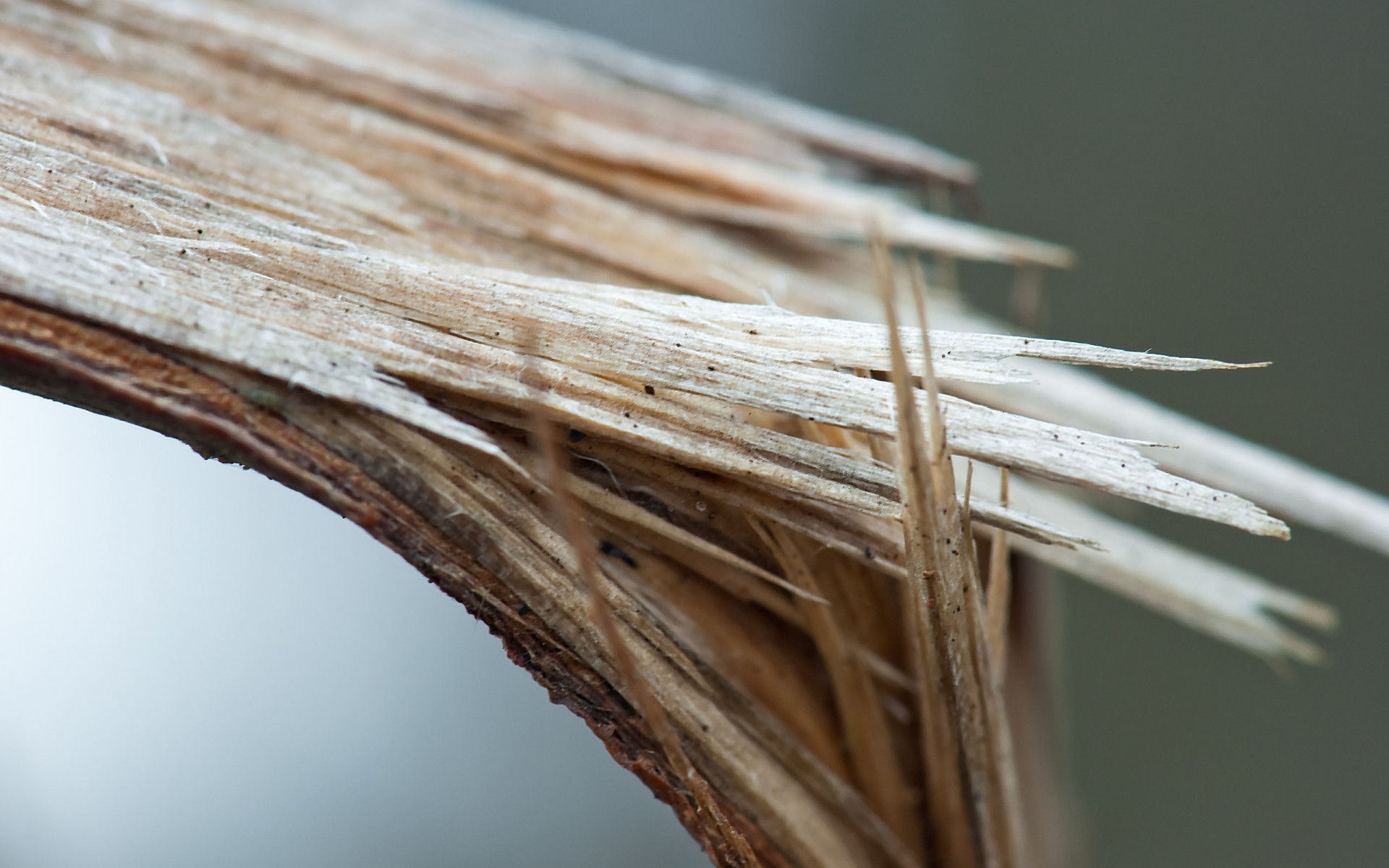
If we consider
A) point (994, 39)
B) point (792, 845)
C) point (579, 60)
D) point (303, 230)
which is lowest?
point (792, 845)

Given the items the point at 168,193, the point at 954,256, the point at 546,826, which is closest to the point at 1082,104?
the point at 954,256

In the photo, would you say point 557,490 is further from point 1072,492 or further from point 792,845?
point 1072,492

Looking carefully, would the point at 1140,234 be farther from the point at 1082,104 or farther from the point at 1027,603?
the point at 1027,603

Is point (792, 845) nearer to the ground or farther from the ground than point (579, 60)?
nearer to the ground

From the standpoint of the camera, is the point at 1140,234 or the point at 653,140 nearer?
the point at 653,140

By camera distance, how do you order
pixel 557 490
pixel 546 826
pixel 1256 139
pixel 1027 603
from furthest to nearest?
1. pixel 1256 139
2. pixel 546 826
3. pixel 1027 603
4. pixel 557 490

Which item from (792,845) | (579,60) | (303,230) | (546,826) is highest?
(579,60)

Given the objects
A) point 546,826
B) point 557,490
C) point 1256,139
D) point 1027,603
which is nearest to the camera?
point 557,490

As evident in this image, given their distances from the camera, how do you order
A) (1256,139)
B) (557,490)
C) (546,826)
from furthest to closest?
(1256,139)
(546,826)
(557,490)

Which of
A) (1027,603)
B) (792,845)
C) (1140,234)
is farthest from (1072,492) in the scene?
(1140,234)
